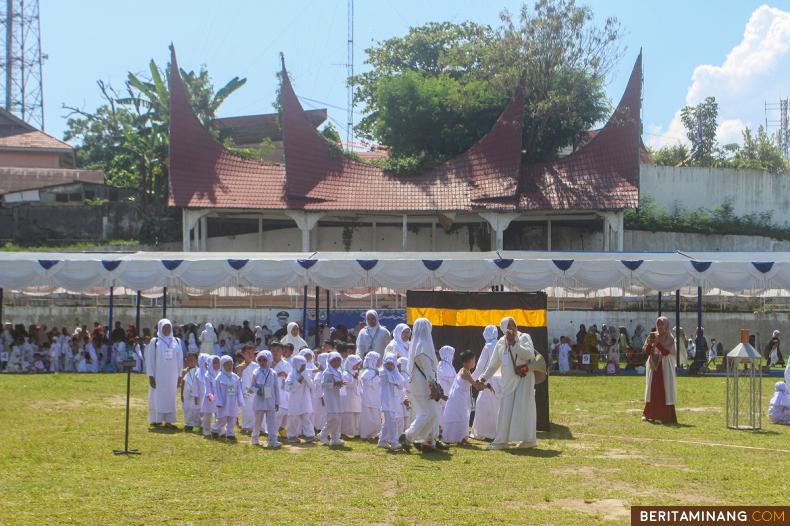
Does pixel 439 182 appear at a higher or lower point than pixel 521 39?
lower

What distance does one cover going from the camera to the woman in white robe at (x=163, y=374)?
1432 cm

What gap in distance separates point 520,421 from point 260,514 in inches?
178

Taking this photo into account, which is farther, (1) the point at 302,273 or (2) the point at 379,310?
(2) the point at 379,310

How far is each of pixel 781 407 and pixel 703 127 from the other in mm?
38990

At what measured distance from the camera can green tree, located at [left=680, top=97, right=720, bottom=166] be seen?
51.0 m

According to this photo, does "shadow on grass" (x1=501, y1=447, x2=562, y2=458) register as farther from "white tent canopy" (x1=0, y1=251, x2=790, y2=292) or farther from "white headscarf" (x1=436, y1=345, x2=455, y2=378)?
"white tent canopy" (x1=0, y1=251, x2=790, y2=292)

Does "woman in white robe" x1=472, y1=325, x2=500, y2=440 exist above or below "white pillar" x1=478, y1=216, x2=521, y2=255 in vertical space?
below

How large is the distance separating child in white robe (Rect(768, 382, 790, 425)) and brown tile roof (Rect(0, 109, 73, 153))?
44391 mm

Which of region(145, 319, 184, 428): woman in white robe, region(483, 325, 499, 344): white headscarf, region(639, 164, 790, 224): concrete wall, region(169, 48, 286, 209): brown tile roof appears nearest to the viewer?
region(483, 325, 499, 344): white headscarf

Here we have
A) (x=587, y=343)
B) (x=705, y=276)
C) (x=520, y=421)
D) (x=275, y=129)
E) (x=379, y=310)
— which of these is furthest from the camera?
(x=275, y=129)

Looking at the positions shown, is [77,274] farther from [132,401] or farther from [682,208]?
Answer: [682,208]

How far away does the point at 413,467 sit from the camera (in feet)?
35.9

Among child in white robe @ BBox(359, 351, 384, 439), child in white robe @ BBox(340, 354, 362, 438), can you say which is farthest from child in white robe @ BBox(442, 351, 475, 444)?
child in white robe @ BBox(340, 354, 362, 438)

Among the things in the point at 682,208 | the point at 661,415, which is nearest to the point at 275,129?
the point at 682,208
